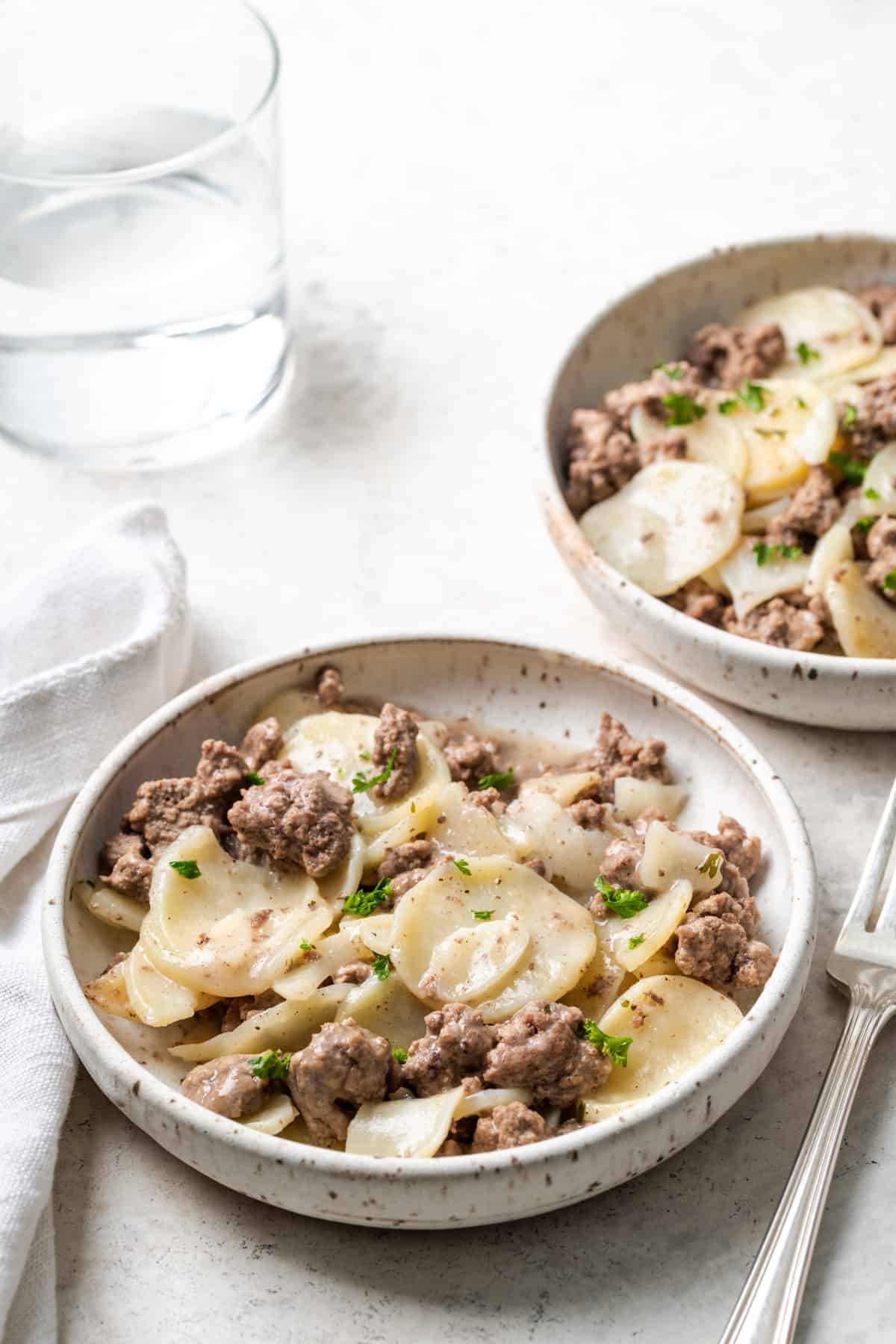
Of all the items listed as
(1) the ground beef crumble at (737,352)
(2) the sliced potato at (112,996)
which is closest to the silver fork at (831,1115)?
(2) the sliced potato at (112,996)

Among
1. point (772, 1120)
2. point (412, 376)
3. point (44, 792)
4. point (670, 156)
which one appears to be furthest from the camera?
point (670, 156)

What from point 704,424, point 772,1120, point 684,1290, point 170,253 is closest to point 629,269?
point 704,424

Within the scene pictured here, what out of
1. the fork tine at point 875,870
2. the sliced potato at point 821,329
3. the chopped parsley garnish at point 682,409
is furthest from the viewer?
the sliced potato at point 821,329

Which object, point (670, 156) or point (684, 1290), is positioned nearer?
point (684, 1290)

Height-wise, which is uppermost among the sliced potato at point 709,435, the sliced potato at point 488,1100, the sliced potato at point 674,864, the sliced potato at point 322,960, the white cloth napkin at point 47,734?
the sliced potato at point 709,435

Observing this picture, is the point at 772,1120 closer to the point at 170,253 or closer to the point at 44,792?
the point at 44,792

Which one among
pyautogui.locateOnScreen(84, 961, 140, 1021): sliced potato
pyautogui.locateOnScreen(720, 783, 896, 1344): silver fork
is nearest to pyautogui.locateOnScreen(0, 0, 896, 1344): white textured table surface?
pyautogui.locateOnScreen(720, 783, 896, 1344): silver fork

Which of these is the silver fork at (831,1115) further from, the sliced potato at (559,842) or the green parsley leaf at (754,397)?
the green parsley leaf at (754,397)
